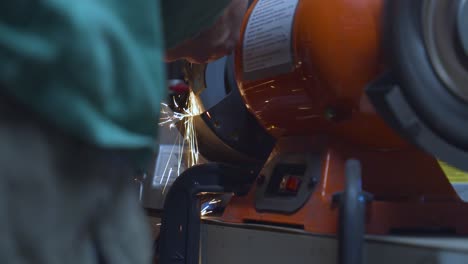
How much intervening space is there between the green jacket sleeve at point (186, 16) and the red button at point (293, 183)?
443 mm

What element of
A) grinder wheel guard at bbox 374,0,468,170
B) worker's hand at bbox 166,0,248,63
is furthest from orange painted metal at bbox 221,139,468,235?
worker's hand at bbox 166,0,248,63

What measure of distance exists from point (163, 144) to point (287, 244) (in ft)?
2.88

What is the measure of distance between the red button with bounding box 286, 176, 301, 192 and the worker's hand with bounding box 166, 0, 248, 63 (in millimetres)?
311

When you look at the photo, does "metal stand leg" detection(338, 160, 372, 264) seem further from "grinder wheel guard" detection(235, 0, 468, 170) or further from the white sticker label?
the white sticker label

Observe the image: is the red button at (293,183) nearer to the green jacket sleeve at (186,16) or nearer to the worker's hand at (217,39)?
the worker's hand at (217,39)

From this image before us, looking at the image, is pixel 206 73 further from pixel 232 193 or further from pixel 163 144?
pixel 163 144

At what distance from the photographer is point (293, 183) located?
0.96 meters

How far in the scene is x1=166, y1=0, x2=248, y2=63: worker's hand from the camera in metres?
0.69

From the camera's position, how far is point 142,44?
0.41 metres

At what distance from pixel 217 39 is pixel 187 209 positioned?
45 cm

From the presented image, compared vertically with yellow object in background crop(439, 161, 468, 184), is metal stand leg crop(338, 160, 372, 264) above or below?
below

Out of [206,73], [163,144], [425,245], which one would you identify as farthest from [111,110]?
[163,144]

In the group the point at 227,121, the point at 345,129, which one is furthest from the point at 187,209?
the point at 345,129

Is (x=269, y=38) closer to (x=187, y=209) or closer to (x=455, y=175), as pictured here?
(x=187, y=209)
